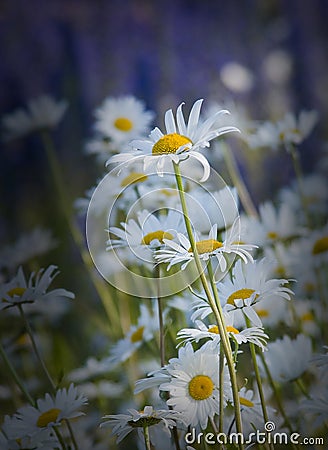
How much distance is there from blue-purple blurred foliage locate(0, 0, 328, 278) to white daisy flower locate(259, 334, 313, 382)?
0.57 ft

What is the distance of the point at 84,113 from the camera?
705 mm

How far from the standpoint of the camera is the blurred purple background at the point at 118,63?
2.28 feet

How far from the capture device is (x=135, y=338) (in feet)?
2.06

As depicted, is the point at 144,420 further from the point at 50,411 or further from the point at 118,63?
the point at 118,63

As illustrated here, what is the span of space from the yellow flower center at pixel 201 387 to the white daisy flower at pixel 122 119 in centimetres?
Result: 23

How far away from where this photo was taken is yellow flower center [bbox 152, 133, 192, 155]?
500 millimetres

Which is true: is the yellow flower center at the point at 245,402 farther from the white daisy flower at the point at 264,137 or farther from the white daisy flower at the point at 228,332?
the white daisy flower at the point at 264,137

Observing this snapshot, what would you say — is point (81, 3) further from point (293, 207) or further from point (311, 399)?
point (311, 399)

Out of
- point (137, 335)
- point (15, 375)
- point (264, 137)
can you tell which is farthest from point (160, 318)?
point (264, 137)

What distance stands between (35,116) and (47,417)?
0.33m

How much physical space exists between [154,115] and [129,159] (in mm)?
117

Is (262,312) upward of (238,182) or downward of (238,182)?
downward

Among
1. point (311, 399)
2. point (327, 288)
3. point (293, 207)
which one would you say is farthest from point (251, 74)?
point (311, 399)

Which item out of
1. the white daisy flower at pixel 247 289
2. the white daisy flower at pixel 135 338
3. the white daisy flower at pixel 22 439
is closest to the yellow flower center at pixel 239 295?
the white daisy flower at pixel 247 289
